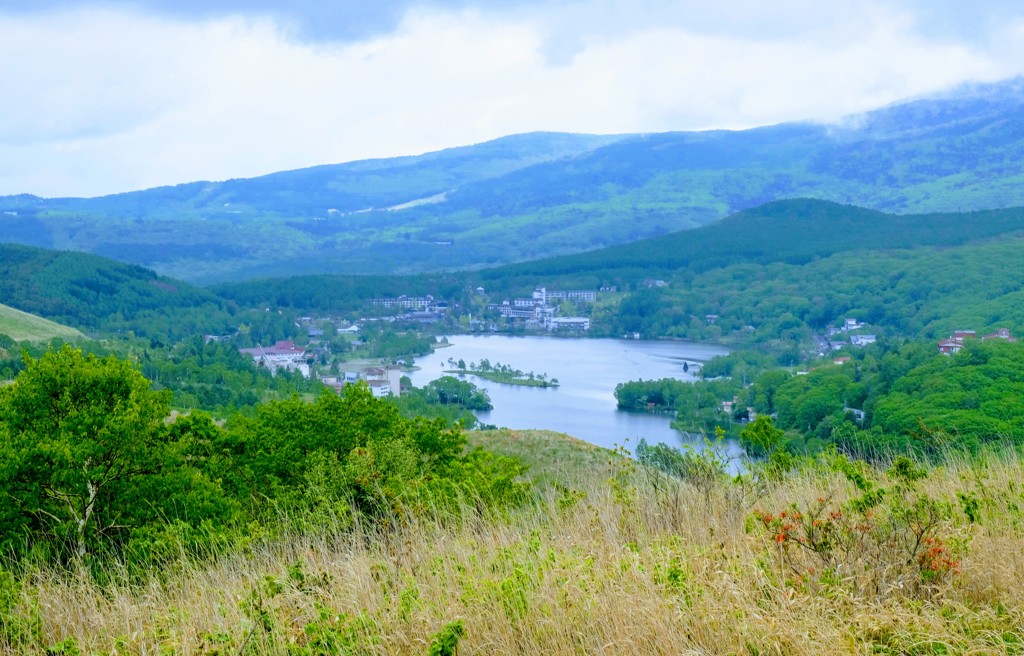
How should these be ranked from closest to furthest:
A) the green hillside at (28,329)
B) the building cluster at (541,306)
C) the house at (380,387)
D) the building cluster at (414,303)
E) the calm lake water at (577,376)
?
the calm lake water at (577,376) < the house at (380,387) < the green hillside at (28,329) < the building cluster at (541,306) < the building cluster at (414,303)

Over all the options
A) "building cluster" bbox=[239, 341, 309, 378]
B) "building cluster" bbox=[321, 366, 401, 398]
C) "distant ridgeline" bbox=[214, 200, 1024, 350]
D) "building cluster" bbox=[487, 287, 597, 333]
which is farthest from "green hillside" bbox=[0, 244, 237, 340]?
"building cluster" bbox=[487, 287, 597, 333]

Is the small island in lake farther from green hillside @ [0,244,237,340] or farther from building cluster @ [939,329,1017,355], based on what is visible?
green hillside @ [0,244,237,340]

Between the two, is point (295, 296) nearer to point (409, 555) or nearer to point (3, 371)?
point (3, 371)

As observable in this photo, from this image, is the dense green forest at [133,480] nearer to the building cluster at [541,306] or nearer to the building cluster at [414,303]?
the building cluster at [541,306]

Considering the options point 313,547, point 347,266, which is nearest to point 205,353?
point 313,547

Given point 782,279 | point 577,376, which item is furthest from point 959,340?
point 782,279

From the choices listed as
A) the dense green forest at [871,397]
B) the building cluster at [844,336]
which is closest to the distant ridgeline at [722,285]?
the building cluster at [844,336]
